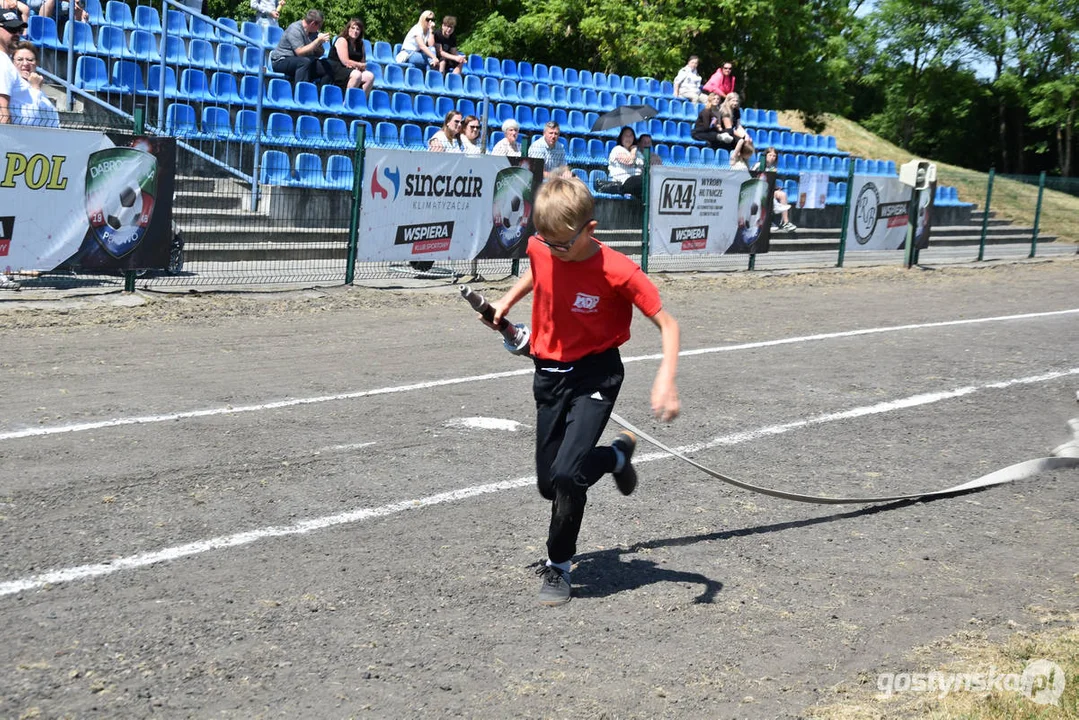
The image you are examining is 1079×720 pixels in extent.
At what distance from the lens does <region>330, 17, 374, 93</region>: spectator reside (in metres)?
18.8

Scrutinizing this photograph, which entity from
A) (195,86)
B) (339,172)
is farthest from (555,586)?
(195,86)

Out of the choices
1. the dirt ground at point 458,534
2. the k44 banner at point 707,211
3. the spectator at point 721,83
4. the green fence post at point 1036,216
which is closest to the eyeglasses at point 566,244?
the dirt ground at point 458,534

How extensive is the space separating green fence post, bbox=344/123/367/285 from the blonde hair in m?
9.58

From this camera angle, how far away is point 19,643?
422 cm

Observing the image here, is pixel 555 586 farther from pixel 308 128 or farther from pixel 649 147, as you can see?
pixel 649 147

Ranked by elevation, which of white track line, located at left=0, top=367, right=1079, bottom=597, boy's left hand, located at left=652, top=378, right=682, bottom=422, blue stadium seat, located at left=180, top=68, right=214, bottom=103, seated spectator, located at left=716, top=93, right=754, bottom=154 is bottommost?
white track line, located at left=0, top=367, right=1079, bottom=597

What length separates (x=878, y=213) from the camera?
21.6 m

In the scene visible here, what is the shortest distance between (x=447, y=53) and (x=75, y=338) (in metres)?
13.4

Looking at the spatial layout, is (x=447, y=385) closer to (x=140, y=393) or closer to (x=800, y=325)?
(x=140, y=393)

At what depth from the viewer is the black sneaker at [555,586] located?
16.0 feet

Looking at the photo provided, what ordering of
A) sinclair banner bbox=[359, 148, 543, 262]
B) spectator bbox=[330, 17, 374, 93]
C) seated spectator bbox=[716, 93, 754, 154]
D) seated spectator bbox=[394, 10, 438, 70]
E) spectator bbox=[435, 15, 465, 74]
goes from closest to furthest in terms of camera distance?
sinclair banner bbox=[359, 148, 543, 262]
spectator bbox=[330, 17, 374, 93]
seated spectator bbox=[394, 10, 438, 70]
spectator bbox=[435, 15, 465, 74]
seated spectator bbox=[716, 93, 754, 154]

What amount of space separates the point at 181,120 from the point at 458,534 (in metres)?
11.5

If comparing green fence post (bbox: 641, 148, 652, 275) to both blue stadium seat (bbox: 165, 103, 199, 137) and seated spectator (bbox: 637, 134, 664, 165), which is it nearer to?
seated spectator (bbox: 637, 134, 664, 165)

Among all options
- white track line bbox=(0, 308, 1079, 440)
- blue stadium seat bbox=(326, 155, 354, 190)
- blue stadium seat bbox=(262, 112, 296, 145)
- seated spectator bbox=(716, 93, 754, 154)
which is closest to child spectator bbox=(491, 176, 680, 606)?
white track line bbox=(0, 308, 1079, 440)
